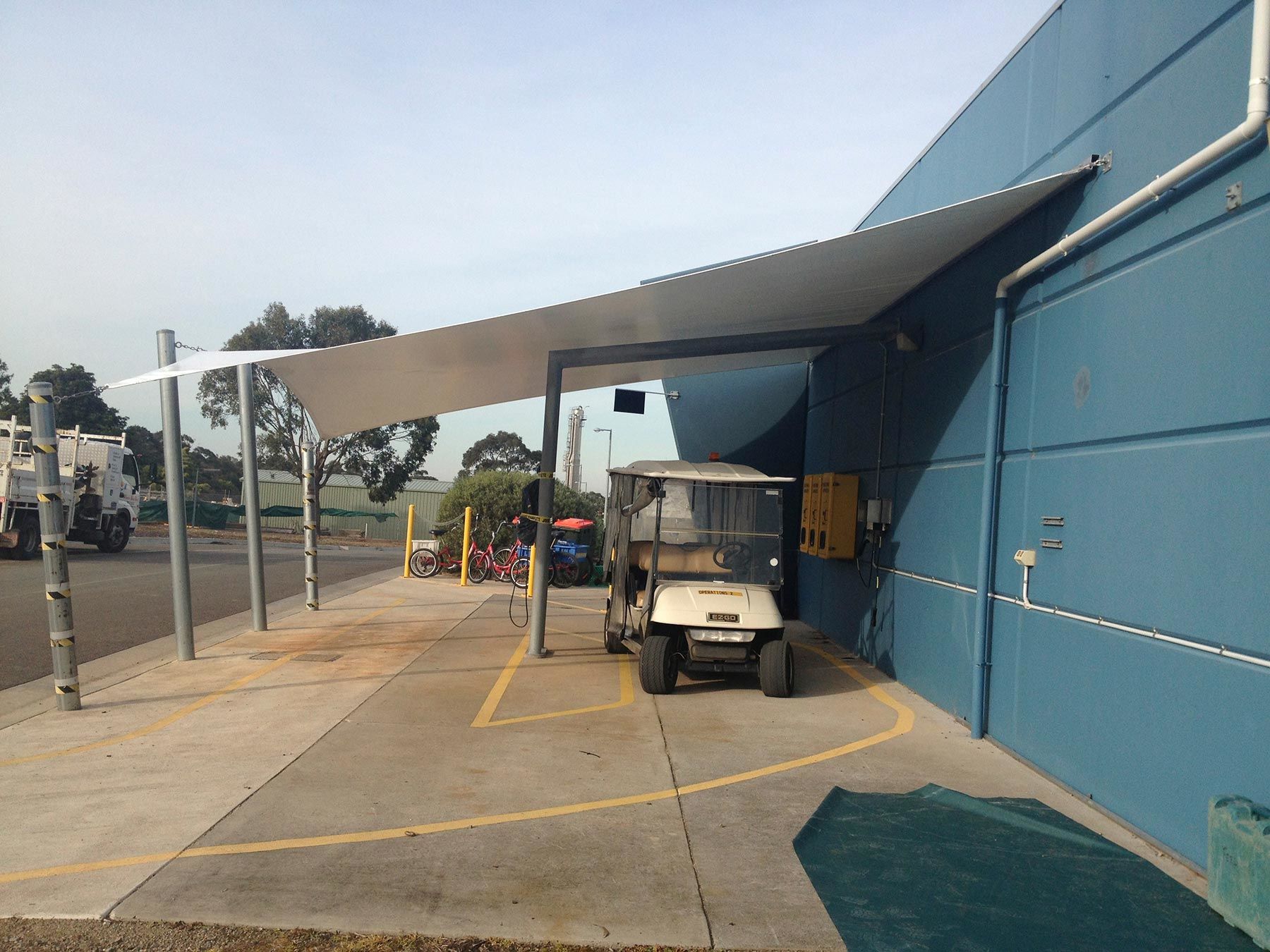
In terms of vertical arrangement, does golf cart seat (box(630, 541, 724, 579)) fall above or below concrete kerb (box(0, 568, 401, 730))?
above

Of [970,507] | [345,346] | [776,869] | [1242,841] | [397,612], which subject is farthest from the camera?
[397,612]

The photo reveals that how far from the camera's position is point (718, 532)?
30.8ft

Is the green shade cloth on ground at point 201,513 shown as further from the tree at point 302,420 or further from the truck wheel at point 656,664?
the truck wheel at point 656,664

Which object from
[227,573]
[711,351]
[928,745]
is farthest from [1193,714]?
[227,573]

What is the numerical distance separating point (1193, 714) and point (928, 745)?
2.77 m

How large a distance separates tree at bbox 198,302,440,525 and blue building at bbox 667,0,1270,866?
110 feet

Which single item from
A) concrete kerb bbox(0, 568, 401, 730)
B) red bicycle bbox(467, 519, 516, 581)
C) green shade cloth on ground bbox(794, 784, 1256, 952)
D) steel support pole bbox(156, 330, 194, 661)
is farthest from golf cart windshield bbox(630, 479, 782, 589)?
red bicycle bbox(467, 519, 516, 581)

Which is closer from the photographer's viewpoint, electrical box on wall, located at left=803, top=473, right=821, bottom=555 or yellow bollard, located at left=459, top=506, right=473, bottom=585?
electrical box on wall, located at left=803, top=473, right=821, bottom=555

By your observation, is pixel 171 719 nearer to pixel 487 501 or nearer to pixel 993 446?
pixel 993 446

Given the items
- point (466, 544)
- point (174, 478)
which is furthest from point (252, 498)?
point (466, 544)

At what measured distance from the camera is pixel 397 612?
14.4 m

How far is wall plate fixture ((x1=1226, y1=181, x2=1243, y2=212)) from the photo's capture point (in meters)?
4.61

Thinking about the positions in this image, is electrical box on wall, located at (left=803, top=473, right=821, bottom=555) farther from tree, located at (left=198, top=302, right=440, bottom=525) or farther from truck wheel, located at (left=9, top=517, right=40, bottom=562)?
tree, located at (left=198, top=302, right=440, bottom=525)

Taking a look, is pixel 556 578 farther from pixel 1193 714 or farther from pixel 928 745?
pixel 1193 714
